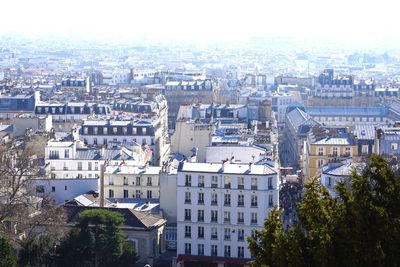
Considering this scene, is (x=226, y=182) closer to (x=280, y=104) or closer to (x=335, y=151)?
(x=335, y=151)

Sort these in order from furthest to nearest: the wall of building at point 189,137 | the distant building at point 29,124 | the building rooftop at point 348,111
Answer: the building rooftop at point 348,111
the distant building at point 29,124
the wall of building at point 189,137

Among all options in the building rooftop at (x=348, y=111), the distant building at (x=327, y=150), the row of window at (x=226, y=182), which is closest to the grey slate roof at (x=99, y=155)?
the distant building at (x=327, y=150)

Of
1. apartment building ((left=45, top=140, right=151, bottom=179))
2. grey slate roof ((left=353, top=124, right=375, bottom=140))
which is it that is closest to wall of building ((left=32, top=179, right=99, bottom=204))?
apartment building ((left=45, top=140, right=151, bottom=179))

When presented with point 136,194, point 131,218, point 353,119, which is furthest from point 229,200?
point 353,119

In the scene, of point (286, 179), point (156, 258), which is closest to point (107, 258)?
point (156, 258)

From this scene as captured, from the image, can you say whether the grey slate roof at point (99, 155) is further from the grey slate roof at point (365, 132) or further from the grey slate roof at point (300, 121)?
the grey slate roof at point (300, 121)

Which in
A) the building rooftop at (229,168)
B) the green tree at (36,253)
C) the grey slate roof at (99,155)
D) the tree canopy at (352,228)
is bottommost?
the green tree at (36,253)
